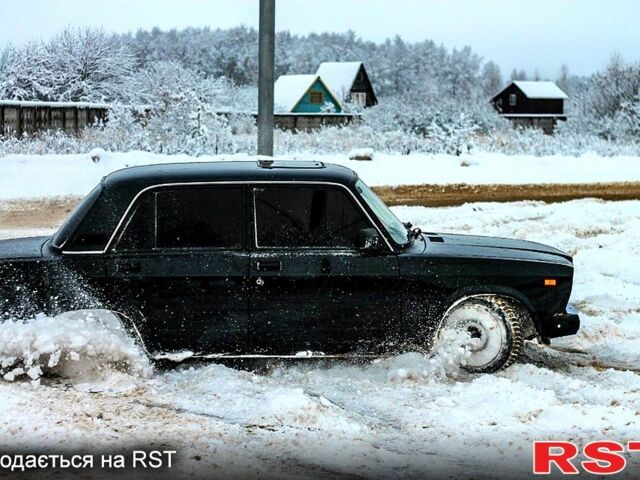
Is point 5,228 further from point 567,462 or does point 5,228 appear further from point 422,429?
point 567,462

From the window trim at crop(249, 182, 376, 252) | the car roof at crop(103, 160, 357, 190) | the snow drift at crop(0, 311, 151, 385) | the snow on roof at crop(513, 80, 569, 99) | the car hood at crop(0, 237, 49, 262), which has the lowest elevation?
the snow drift at crop(0, 311, 151, 385)

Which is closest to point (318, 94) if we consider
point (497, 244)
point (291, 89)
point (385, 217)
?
point (291, 89)

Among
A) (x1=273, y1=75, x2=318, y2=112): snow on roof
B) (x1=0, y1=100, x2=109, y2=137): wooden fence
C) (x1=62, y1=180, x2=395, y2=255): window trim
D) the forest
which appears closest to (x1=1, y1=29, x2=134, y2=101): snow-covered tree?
the forest

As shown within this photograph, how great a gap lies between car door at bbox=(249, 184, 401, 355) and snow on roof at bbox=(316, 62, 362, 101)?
70.9 meters

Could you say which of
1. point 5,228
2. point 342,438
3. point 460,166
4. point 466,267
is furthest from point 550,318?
point 460,166

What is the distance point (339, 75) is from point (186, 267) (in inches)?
2954

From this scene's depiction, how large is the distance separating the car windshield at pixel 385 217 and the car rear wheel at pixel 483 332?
693 mm

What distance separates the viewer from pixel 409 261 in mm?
6598

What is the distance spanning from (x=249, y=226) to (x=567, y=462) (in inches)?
110

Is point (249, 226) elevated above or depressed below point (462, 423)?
above

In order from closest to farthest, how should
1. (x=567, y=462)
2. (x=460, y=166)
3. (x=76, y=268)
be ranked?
1. (x=567, y=462)
2. (x=76, y=268)
3. (x=460, y=166)

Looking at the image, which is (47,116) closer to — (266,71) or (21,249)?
(266,71)

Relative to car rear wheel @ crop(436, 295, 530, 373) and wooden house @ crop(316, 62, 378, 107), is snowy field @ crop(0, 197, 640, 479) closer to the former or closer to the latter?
car rear wheel @ crop(436, 295, 530, 373)
